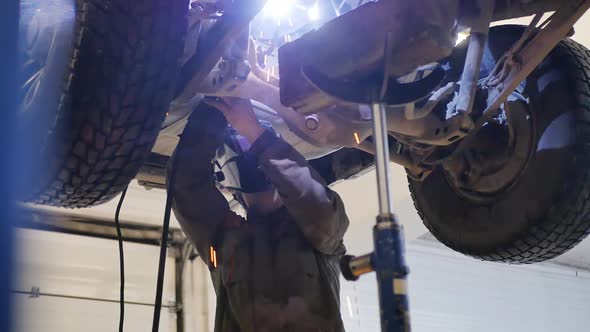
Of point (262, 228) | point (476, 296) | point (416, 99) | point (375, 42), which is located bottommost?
point (262, 228)

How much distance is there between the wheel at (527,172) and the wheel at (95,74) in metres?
0.89

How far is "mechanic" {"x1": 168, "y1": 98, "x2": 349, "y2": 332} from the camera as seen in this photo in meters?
1.85

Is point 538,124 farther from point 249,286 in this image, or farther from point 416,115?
point 249,286

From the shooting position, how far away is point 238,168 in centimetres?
201

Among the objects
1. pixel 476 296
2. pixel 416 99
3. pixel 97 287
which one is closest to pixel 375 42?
pixel 416 99

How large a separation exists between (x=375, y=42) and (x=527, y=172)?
2.30ft

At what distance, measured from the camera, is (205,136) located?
1938 millimetres

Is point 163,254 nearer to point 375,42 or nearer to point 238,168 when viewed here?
point 238,168

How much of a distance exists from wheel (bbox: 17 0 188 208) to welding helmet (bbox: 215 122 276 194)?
1.84 feet

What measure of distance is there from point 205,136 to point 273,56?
0.97 feet

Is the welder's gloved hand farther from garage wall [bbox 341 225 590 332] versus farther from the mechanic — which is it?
garage wall [bbox 341 225 590 332]

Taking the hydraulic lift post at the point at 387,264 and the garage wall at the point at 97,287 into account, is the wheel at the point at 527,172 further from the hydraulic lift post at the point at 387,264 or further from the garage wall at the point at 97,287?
the garage wall at the point at 97,287

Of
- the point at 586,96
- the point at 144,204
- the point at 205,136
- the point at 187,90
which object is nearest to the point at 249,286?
the point at 205,136

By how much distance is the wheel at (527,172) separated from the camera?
1.91m
